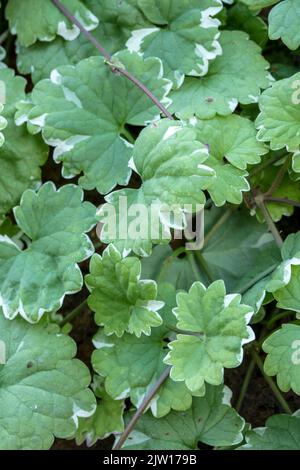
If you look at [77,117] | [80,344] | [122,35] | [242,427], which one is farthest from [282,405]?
[122,35]

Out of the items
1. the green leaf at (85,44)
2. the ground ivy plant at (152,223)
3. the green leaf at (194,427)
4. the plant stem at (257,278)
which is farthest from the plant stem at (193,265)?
the green leaf at (85,44)

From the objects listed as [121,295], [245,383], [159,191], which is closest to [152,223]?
[159,191]

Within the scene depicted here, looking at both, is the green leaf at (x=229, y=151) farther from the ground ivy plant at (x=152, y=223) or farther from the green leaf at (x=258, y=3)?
the green leaf at (x=258, y=3)

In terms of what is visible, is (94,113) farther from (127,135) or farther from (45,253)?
(45,253)

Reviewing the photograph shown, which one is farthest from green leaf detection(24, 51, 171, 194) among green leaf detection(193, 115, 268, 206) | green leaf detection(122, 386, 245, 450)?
green leaf detection(122, 386, 245, 450)

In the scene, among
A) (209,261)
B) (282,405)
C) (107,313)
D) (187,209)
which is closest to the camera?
(187,209)

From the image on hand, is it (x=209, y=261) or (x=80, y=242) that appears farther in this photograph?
(x=209, y=261)

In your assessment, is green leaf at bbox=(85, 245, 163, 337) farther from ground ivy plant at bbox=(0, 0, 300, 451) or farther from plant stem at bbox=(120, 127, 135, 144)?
plant stem at bbox=(120, 127, 135, 144)

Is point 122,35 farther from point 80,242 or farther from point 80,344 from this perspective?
point 80,344
